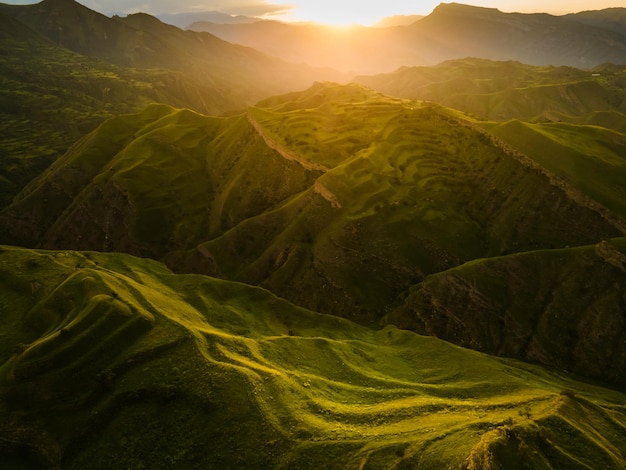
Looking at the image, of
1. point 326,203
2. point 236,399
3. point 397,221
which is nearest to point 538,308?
point 397,221

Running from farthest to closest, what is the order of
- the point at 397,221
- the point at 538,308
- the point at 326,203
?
the point at 326,203 → the point at 397,221 → the point at 538,308

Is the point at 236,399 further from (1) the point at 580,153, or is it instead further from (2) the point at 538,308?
(1) the point at 580,153

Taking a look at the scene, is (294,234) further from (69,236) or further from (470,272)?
(69,236)

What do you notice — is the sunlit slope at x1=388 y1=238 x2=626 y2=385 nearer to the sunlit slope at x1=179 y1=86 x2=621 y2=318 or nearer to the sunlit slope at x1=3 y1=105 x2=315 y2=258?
the sunlit slope at x1=179 y1=86 x2=621 y2=318

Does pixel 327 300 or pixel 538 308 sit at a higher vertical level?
pixel 538 308

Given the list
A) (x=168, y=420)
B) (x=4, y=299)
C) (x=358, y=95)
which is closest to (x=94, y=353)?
(x=168, y=420)

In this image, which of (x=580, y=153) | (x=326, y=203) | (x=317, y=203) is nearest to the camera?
(x=580, y=153)
